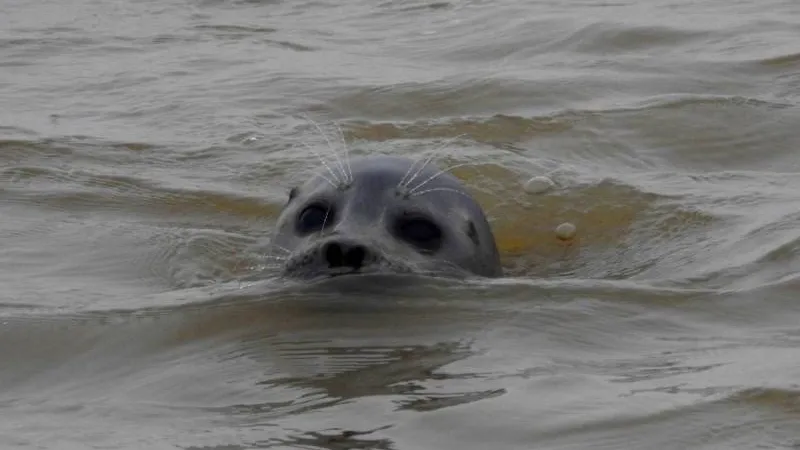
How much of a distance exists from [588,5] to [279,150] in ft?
11.4

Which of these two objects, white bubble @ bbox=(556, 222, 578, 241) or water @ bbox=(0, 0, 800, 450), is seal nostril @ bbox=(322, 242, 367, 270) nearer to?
water @ bbox=(0, 0, 800, 450)

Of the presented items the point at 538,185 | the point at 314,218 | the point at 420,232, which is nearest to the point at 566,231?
the point at 538,185

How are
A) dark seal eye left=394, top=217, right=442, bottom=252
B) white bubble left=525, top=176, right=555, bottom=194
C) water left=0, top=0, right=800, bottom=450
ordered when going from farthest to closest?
white bubble left=525, top=176, right=555, bottom=194 → dark seal eye left=394, top=217, right=442, bottom=252 → water left=0, top=0, right=800, bottom=450

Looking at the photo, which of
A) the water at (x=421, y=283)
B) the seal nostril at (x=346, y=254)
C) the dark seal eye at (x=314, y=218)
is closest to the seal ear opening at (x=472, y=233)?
the water at (x=421, y=283)

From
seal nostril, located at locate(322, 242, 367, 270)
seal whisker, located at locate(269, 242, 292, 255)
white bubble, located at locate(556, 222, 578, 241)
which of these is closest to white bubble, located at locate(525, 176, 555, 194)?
white bubble, located at locate(556, 222, 578, 241)

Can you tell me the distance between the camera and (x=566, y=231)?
6.67m

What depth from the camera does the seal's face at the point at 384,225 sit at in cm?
472

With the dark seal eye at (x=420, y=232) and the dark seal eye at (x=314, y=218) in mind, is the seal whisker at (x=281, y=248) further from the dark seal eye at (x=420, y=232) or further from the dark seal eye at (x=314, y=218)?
the dark seal eye at (x=420, y=232)

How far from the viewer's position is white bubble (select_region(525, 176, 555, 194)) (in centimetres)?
705

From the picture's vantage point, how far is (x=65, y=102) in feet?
28.1

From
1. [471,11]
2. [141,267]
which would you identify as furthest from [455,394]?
[471,11]

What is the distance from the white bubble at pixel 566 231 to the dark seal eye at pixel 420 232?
1.48 metres

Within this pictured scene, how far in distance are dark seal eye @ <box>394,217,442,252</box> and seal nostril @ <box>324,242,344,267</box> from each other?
1.45ft

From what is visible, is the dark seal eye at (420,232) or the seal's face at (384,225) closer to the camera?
the seal's face at (384,225)
